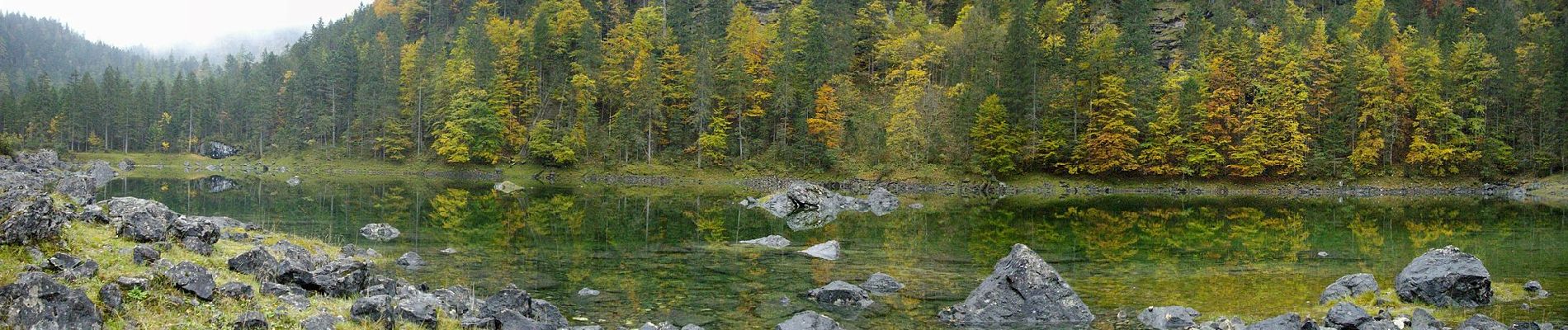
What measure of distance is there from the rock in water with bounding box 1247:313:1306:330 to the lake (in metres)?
1.37

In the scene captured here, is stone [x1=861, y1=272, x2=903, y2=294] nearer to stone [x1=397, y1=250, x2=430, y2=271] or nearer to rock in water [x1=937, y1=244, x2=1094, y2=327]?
rock in water [x1=937, y1=244, x2=1094, y2=327]

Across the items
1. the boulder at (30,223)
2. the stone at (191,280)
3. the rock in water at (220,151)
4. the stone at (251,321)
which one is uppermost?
the rock in water at (220,151)

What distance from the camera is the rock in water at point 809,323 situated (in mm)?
13758

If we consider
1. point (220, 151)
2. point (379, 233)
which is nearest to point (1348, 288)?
point (379, 233)

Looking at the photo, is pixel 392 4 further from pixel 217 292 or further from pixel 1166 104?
pixel 217 292

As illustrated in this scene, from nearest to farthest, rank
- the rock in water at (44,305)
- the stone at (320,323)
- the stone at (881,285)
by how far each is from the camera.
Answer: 1. the rock in water at (44,305)
2. the stone at (320,323)
3. the stone at (881,285)

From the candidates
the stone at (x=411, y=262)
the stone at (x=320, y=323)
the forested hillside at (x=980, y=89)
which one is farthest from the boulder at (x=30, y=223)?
the forested hillside at (x=980, y=89)

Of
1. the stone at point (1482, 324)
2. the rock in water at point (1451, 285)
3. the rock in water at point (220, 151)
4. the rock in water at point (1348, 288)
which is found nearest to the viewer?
the stone at point (1482, 324)

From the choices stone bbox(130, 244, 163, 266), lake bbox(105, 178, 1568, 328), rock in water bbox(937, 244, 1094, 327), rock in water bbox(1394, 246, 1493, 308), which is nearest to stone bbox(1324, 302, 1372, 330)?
lake bbox(105, 178, 1568, 328)

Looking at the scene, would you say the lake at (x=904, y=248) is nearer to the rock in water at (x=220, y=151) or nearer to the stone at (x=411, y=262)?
the stone at (x=411, y=262)

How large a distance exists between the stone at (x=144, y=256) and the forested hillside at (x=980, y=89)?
7336cm

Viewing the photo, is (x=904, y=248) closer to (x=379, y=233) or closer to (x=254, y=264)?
(x=379, y=233)

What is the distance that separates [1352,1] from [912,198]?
291 feet

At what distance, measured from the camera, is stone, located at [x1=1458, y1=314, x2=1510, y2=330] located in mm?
13756
